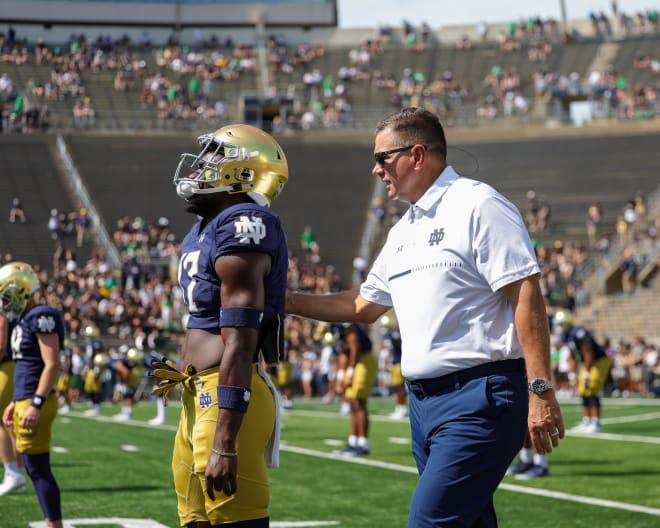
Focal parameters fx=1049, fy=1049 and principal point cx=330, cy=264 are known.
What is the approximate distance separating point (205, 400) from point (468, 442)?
3.20 feet

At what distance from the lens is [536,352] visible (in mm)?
3828

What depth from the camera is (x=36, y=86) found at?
43812mm

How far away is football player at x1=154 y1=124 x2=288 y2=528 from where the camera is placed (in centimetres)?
372

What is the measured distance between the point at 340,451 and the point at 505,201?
9.25 meters

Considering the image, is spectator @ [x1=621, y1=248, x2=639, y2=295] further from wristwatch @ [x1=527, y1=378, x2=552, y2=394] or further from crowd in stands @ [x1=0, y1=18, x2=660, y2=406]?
wristwatch @ [x1=527, y1=378, x2=552, y2=394]

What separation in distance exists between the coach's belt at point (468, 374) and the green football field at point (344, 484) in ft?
13.1

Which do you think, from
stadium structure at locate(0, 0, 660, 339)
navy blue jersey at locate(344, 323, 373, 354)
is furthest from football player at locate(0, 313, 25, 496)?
stadium structure at locate(0, 0, 660, 339)

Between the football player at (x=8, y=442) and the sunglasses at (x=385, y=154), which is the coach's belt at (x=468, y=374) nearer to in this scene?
the sunglasses at (x=385, y=154)

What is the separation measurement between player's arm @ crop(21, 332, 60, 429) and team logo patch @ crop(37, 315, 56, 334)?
0.03 meters

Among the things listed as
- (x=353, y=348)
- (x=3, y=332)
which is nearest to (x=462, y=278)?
(x=3, y=332)

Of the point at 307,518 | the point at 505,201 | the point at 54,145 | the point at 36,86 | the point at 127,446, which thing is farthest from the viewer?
the point at 36,86

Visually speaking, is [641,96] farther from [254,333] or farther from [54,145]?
[254,333]

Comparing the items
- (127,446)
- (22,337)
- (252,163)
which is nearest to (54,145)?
(127,446)

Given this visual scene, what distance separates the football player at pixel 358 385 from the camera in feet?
41.9
